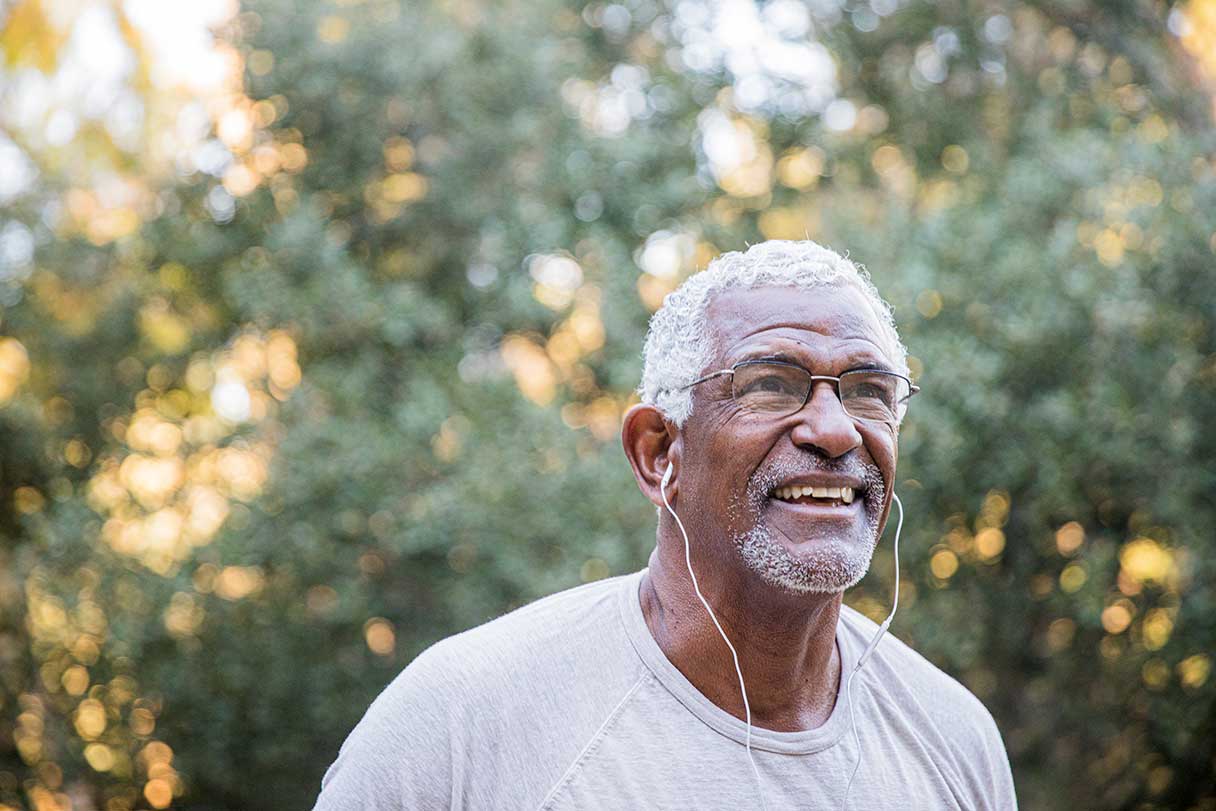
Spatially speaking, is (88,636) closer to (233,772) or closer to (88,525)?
(88,525)

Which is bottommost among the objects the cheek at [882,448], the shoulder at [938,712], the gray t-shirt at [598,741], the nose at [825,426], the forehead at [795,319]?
the shoulder at [938,712]

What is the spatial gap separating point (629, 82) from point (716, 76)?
0.58 metres

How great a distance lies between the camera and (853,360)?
2.34 meters

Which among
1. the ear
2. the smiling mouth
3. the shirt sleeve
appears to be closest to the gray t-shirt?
the shirt sleeve

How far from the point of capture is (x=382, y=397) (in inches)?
301

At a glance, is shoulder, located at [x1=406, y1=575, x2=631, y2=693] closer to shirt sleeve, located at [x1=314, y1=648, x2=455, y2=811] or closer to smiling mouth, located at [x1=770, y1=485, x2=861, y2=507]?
shirt sleeve, located at [x1=314, y1=648, x2=455, y2=811]

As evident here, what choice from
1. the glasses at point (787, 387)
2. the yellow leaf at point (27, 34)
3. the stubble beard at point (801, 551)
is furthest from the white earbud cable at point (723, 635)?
the yellow leaf at point (27, 34)

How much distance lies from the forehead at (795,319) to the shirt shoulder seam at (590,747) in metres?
0.61

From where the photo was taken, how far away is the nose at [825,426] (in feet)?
7.41

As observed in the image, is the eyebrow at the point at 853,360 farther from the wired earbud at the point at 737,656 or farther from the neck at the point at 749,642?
the neck at the point at 749,642

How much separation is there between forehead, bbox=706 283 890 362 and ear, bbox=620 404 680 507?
21 centimetres

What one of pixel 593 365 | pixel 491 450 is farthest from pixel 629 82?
pixel 491 450

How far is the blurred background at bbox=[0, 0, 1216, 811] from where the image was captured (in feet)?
20.8

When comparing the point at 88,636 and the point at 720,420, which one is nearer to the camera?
the point at 720,420
